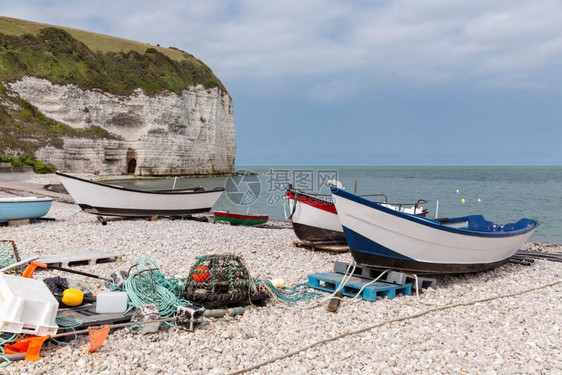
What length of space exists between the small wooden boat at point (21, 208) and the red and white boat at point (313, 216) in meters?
9.62

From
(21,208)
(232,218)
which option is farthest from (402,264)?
(232,218)

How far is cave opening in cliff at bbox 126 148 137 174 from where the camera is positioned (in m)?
57.0

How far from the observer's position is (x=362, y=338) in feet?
19.4

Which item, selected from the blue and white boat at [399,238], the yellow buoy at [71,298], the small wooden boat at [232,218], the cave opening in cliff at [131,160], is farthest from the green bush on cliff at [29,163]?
the blue and white boat at [399,238]

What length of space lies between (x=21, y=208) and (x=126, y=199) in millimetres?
3611

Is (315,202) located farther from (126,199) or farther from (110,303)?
(126,199)

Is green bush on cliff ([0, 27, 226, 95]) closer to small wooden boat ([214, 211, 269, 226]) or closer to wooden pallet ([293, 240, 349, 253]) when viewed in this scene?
small wooden boat ([214, 211, 269, 226])

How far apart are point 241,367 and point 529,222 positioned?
10.1 m

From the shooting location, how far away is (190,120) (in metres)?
62.5

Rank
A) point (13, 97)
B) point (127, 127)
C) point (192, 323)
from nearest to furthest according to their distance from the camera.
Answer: point (192, 323), point (13, 97), point (127, 127)

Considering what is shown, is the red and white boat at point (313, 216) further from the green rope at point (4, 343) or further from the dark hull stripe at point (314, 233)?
the green rope at point (4, 343)

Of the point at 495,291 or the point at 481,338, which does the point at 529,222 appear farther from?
the point at 481,338

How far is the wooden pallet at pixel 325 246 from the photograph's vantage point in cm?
1227

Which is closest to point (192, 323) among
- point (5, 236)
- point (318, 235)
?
point (318, 235)
